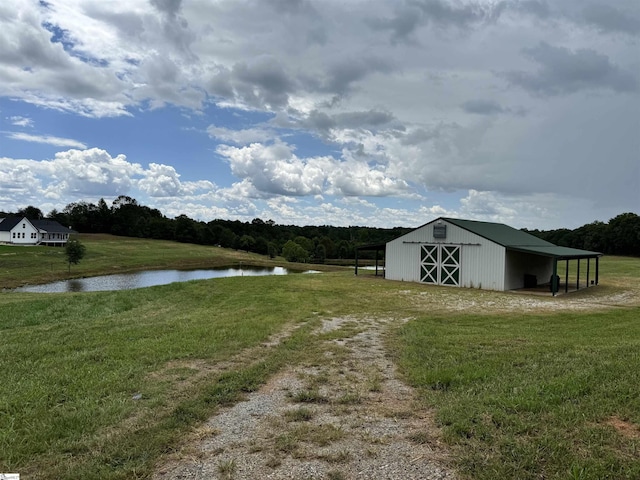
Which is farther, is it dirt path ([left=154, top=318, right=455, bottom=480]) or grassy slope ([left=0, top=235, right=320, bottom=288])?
grassy slope ([left=0, top=235, right=320, bottom=288])

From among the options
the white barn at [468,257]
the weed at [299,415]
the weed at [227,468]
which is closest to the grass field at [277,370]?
the weed at [227,468]

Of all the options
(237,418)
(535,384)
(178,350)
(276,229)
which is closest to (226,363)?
(178,350)

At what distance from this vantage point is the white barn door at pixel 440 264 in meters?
23.5

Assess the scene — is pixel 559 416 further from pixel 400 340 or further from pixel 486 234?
pixel 486 234

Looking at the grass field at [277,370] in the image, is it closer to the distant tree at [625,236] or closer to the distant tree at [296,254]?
the distant tree at [296,254]

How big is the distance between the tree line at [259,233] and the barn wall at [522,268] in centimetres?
3155

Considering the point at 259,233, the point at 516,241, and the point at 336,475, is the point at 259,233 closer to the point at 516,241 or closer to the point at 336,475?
the point at 516,241

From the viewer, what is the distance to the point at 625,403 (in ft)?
15.3

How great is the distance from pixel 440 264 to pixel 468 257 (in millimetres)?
1622

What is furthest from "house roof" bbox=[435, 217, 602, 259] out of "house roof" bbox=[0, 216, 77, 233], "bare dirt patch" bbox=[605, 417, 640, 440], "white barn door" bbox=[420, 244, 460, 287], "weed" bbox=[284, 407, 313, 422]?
"house roof" bbox=[0, 216, 77, 233]

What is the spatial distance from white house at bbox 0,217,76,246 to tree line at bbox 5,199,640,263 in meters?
15.1

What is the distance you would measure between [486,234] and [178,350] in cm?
1995

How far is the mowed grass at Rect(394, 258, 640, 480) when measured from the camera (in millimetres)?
3529

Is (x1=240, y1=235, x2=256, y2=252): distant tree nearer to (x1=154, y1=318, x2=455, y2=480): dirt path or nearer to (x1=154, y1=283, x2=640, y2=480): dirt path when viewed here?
(x1=154, y1=283, x2=640, y2=480): dirt path
